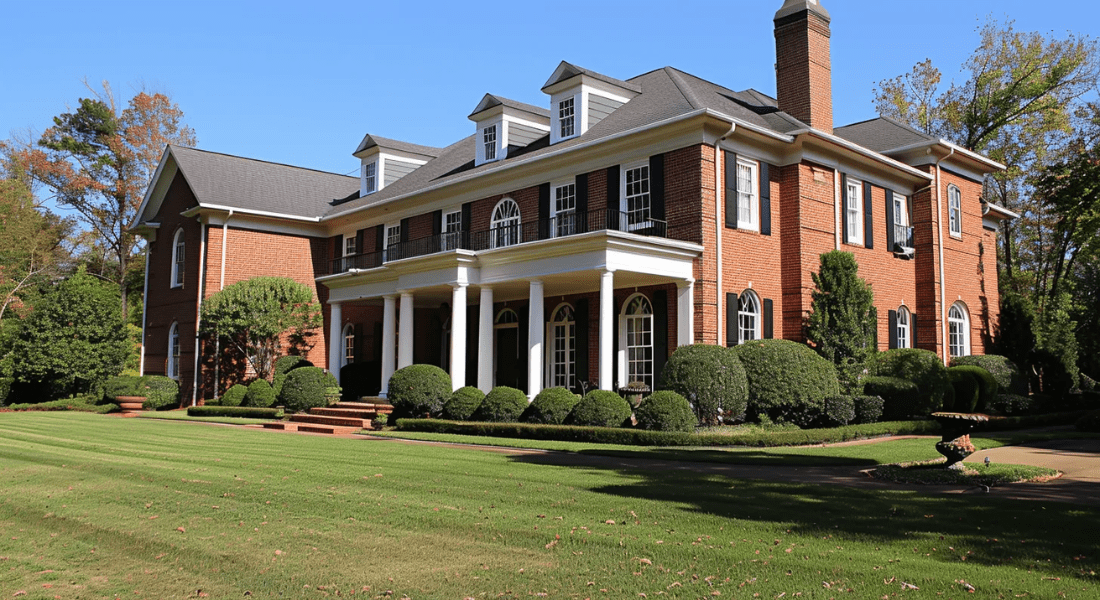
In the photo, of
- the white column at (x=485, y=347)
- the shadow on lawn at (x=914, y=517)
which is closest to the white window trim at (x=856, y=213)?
the white column at (x=485, y=347)

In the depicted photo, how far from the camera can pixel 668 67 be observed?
81.9ft

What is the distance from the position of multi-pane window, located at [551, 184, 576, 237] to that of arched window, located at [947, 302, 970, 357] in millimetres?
12420

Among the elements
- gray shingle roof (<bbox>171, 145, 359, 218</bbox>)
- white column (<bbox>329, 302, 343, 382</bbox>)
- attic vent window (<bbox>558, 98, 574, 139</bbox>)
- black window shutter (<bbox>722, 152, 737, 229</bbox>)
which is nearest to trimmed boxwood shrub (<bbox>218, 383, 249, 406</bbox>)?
white column (<bbox>329, 302, 343, 382</bbox>)

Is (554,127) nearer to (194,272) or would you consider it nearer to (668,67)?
(668,67)

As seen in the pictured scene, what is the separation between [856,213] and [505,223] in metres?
10.1

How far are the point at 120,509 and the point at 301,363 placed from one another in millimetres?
20930

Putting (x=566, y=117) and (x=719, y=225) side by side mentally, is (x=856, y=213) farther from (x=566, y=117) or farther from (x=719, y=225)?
(x=566, y=117)

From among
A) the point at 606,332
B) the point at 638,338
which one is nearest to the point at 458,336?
the point at 638,338

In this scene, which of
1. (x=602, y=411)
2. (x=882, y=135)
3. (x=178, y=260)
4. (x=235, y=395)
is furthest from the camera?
(x=178, y=260)

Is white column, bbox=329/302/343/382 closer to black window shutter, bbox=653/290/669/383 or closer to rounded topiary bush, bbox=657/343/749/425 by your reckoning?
black window shutter, bbox=653/290/669/383

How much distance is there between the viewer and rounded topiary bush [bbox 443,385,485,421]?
1978 cm

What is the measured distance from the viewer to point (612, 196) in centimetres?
2173

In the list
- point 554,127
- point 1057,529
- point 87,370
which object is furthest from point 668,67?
point 87,370

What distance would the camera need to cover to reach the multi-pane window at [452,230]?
2591cm
